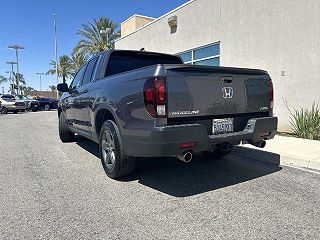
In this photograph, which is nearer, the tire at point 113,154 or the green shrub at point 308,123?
the tire at point 113,154

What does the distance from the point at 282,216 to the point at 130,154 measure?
6.48ft

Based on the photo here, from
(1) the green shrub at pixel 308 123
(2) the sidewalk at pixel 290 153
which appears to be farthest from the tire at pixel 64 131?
(1) the green shrub at pixel 308 123

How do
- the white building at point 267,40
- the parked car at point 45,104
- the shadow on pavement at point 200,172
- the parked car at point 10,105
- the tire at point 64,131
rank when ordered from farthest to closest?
1. the parked car at point 45,104
2. the parked car at point 10,105
3. the white building at point 267,40
4. the tire at point 64,131
5. the shadow on pavement at point 200,172

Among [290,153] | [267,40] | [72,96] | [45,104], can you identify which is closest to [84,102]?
[72,96]

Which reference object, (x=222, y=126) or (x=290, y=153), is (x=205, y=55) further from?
(x=222, y=126)

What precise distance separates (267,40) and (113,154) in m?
6.99

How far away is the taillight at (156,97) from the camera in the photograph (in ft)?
11.6

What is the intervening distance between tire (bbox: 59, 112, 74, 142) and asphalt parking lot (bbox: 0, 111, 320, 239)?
2.13 metres

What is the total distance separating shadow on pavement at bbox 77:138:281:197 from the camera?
4.28 m

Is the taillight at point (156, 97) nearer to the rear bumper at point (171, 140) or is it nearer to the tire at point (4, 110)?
the rear bumper at point (171, 140)

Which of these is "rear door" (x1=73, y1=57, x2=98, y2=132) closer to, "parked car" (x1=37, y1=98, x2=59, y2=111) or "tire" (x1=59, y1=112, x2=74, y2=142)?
"tire" (x1=59, y1=112, x2=74, y2=142)

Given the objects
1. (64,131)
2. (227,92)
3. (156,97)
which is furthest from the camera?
(64,131)

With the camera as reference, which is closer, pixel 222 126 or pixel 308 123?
pixel 222 126

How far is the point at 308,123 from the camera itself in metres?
7.79
